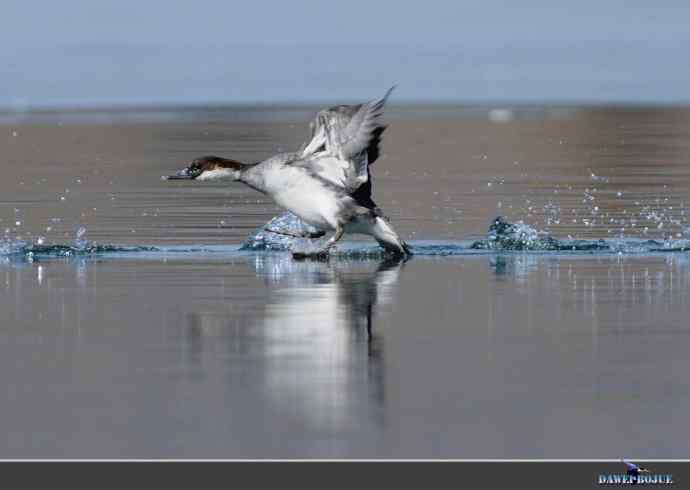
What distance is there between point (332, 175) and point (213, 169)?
48.0 inches

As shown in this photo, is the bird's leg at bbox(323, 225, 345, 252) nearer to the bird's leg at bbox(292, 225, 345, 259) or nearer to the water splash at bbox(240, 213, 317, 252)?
the bird's leg at bbox(292, 225, 345, 259)

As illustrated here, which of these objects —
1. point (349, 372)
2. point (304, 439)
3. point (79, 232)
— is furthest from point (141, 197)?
point (304, 439)

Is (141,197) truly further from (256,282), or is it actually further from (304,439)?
(304,439)

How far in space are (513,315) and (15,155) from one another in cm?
2569

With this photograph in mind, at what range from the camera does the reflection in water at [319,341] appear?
10.0 meters

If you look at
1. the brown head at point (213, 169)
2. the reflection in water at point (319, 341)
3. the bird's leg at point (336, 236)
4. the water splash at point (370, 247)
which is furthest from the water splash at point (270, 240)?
the reflection in water at point (319, 341)

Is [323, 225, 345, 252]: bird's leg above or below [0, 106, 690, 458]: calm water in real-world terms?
above

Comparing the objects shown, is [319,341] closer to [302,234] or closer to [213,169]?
[302,234]

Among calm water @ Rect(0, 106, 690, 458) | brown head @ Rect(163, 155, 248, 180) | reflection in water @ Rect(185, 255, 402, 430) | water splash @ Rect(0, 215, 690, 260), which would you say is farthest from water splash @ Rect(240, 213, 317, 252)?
reflection in water @ Rect(185, 255, 402, 430)

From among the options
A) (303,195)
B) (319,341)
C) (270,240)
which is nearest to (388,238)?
(303,195)

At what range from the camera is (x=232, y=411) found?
9.86 meters

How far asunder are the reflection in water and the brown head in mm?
1467

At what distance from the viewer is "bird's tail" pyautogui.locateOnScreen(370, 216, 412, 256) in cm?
1809

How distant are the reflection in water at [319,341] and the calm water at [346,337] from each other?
0.02 meters
